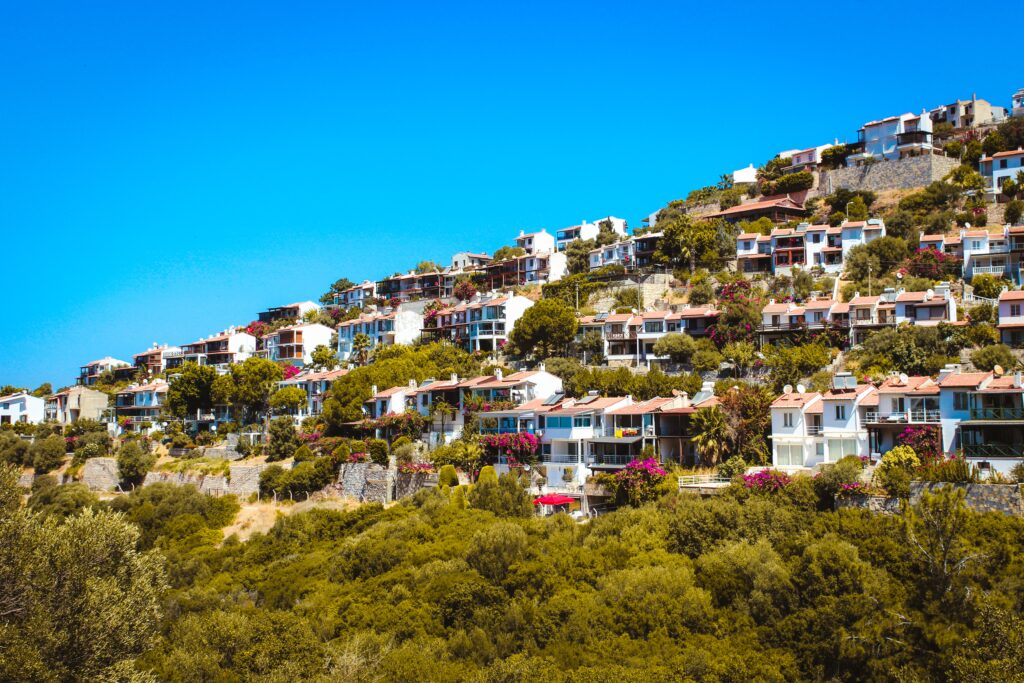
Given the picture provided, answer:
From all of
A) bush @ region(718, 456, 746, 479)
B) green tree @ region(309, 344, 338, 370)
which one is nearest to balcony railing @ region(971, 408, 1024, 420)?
bush @ region(718, 456, 746, 479)

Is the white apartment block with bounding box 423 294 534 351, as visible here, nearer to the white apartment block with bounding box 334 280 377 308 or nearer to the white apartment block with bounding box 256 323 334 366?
the white apartment block with bounding box 256 323 334 366

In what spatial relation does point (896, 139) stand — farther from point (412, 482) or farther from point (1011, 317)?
point (412, 482)

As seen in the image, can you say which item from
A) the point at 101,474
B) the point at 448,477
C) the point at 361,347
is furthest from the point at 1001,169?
the point at 101,474

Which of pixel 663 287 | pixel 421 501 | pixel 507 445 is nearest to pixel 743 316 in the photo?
pixel 663 287

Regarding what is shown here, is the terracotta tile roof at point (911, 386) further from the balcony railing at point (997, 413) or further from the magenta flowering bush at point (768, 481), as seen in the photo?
the magenta flowering bush at point (768, 481)

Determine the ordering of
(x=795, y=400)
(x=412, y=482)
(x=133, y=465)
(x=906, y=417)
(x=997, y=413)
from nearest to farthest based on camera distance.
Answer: (x=997, y=413) → (x=906, y=417) → (x=795, y=400) → (x=412, y=482) → (x=133, y=465)

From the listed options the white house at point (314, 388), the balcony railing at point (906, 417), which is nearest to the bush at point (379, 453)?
the white house at point (314, 388)
